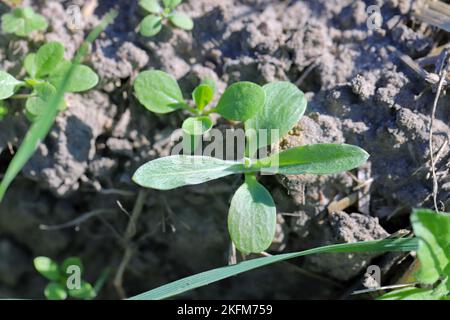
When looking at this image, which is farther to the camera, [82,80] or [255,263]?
[82,80]

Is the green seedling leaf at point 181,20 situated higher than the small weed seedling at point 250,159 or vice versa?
the green seedling leaf at point 181,20

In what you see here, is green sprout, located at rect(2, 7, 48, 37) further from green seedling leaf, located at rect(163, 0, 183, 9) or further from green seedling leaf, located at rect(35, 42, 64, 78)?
green seedling leaf, located at rect(163, 0, 183, 9)

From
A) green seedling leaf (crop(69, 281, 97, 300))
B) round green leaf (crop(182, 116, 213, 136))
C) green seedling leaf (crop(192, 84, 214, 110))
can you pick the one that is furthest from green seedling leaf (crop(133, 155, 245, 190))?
green seedling leaf (crop(69, 281, 97, 300))

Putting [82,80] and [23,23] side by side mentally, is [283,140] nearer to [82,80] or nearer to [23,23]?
[82,80]

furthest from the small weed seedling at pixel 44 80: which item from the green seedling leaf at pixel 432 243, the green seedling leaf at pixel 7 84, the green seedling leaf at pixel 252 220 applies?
the green seedling leaf at pixel 432 243

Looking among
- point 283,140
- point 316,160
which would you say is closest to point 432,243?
point 316,160

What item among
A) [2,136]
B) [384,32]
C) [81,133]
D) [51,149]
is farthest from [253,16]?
[2,136]

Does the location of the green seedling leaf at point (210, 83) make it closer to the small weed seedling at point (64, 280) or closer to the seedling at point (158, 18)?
the seedling at point (158, 18)
